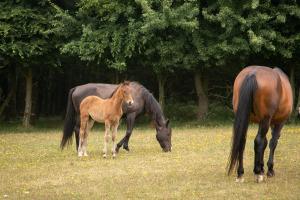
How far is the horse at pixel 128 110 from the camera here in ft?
55.2

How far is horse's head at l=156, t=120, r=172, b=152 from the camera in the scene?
56.5 feet

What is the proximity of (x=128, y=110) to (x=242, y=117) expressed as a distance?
7518 mm

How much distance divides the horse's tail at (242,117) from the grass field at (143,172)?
0.60m

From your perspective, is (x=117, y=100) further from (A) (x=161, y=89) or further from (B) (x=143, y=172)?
(A) (x=161, y=89)

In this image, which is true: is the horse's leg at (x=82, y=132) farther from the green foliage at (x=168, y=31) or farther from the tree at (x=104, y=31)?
the tree at (x=104, y=31)

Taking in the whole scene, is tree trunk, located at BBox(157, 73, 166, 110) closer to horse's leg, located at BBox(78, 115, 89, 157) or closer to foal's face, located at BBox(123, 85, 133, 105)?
horse's leg, located at BBox(78, 115, 89, 157)

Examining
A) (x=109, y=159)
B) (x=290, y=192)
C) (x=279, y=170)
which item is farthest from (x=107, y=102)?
(x=290, y=192)

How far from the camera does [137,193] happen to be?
405 inches

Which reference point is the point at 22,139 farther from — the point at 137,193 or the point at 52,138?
the point at 137,193

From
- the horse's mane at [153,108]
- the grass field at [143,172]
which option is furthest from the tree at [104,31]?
the horse's mane at [153,108]

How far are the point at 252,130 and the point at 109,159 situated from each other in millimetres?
10078

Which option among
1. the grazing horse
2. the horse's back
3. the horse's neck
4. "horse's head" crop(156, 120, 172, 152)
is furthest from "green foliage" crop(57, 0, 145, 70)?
the grazing horse

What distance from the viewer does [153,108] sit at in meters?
18.0

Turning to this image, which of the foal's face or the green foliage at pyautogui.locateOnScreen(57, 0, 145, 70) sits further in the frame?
the green foliage at pyautogui.locateOnScreen(57, 0, 145, 70)
